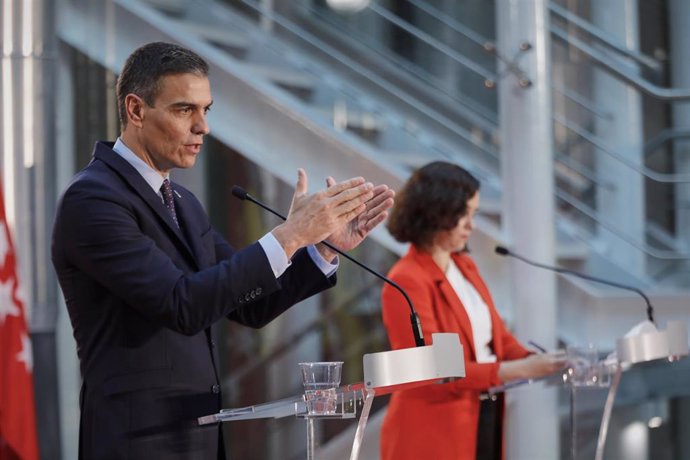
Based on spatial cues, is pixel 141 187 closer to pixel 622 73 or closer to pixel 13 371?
pixel 13 371

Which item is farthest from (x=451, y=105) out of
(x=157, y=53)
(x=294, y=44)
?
(x=157, y=53)

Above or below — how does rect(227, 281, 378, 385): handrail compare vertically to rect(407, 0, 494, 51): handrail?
below

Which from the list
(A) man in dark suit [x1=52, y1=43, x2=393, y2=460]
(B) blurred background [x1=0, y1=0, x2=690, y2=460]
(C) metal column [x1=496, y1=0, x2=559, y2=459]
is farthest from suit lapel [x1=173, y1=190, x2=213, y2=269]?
(C) metal column [x1=496, y1=0, x2=559, y2=459]

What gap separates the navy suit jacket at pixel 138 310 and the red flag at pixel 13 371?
62.0 inches

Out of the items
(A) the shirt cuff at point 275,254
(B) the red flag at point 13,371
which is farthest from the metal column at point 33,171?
(A) the shirt cuff at point 275,254

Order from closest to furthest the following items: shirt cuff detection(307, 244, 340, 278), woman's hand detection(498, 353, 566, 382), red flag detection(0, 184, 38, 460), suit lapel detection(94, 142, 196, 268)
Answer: suit lapel detection(94, 142, 196, 268) < shirt cuff detection(307, 244, 340, 278) < woman's hand detection(498, 353, 566, 382) < red flag detection(0, 184, 38, 460)

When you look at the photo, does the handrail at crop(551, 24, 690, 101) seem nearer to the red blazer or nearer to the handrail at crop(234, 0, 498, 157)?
the handrail at crop(234, 0, 498, 157)

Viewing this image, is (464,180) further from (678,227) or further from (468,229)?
(678,227)

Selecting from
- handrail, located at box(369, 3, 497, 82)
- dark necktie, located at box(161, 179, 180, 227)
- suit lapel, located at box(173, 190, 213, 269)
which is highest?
handrail, located at box(369, 3, 497, 82)

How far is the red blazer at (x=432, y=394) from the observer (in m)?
2.90

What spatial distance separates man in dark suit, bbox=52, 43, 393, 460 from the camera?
1836 mm

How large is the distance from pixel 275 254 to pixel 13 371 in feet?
5.94

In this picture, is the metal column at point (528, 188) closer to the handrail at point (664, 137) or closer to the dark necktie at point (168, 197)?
the handrail at point (664, 137)

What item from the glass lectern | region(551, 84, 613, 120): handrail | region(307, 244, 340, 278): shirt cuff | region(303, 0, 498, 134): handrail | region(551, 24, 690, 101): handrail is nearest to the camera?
the glass lectern
